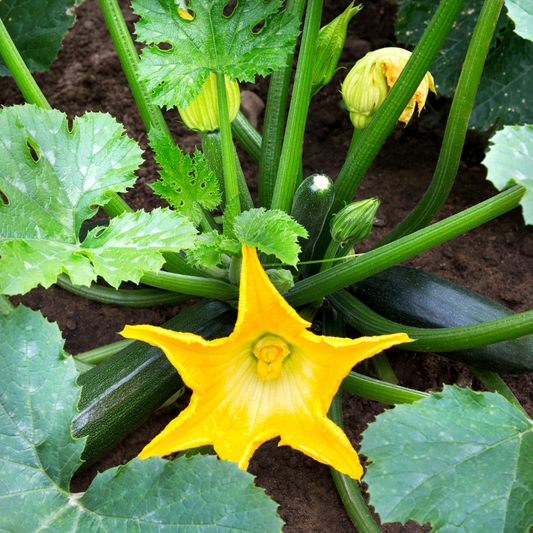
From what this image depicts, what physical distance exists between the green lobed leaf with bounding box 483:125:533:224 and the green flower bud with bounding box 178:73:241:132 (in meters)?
0.69

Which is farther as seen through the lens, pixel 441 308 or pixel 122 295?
pixel 122 295

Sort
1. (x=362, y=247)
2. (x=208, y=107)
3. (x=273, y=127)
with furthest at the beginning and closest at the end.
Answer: (x=362, y=247), (x=273, y=127), (x=208, y=107)

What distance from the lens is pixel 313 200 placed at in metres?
1.36

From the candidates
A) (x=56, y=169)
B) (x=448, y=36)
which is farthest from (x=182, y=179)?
(x=448, y=36)

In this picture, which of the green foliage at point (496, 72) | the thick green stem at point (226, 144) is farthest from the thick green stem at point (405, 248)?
the green foliage at point (496, 72)

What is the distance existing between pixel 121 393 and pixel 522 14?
1270 millimetres

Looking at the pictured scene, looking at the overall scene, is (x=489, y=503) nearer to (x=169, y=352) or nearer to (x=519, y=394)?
(x=169, y=352)

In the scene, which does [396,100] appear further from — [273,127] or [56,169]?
[56,169]

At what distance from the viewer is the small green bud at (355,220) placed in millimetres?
1288

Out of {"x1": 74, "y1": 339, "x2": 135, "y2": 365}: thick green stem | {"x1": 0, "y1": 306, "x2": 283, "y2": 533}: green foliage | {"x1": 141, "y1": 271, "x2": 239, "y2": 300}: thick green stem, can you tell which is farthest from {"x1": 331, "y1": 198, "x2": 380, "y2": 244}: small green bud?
{"x1": 74, "y1": 339, "x2": 135, "y2": 365}: thick green stem

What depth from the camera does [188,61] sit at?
1.27 metres

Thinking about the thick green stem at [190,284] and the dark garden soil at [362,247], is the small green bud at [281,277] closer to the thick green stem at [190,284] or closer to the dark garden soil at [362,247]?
the thick green stem at [190,284]

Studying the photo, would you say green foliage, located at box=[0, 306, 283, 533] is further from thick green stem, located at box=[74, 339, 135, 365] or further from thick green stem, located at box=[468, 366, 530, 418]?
thick green stem, located at box=[468, 366, 530, 418]

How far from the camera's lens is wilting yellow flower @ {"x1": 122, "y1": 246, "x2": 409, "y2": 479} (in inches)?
39.4
